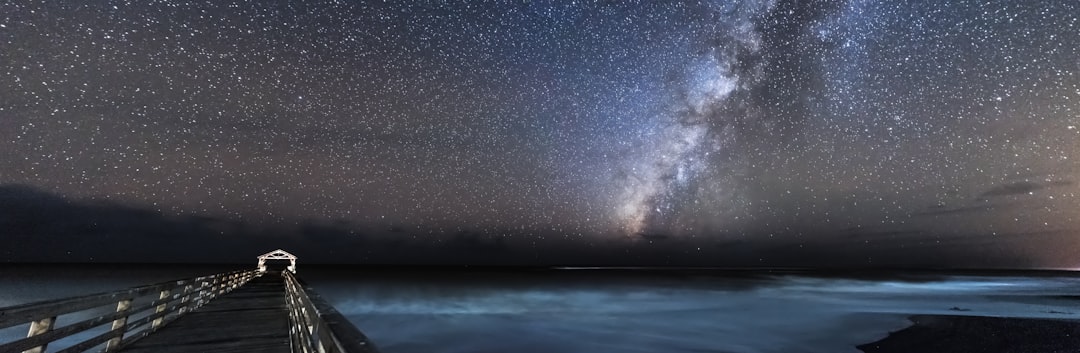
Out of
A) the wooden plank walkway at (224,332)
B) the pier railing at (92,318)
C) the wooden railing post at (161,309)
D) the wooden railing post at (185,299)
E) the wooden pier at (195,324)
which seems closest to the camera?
the wooden pier at (195,324)

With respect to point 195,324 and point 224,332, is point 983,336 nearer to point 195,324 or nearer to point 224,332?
point 224,332

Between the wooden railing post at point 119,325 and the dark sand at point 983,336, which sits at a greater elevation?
the wooden railing post at point 119,325

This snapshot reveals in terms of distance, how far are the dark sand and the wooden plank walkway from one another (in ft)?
73.5

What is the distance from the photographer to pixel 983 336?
25812 millimetres

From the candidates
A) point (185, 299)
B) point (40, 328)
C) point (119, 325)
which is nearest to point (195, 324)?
point (185, 299)

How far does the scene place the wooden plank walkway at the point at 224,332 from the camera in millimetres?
8125

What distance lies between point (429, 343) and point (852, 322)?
26.6 m

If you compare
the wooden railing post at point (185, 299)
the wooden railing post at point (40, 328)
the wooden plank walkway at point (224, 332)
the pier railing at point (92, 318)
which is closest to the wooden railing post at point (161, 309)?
the pier railing at point (92, 318)

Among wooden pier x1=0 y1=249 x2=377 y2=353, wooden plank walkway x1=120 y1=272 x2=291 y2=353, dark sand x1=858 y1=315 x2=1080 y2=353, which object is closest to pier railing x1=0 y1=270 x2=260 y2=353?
wooden pier x1=0 y1=249 x2=377 y2=353

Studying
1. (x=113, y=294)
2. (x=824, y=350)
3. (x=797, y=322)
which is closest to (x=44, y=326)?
(x=113, y=294)

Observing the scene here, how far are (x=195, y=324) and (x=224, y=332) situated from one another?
177 centimetres

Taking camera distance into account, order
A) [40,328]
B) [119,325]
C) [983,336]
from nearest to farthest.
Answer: [40,328] < [119,325] < [983,336]

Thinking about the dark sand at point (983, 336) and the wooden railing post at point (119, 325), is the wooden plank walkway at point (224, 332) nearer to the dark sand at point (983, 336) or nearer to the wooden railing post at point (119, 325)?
the wooden railing post at point (119, 325)

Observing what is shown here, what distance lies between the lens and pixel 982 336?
25.8 meters
